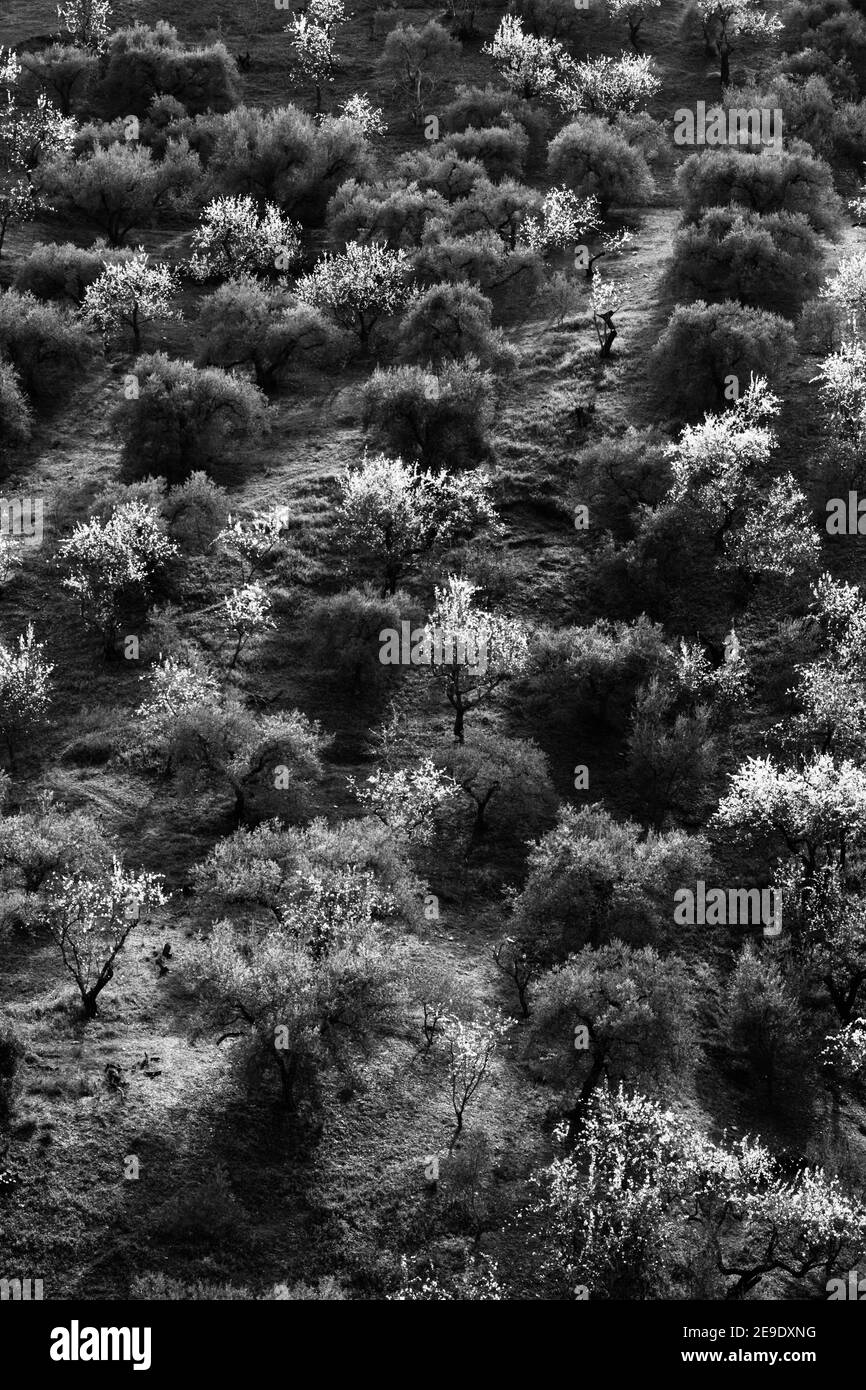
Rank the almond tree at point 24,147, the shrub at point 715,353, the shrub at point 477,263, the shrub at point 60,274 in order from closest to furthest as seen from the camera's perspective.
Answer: the shrub at point 715,353
the shrub at point 477,263
the shrub at point 60,274
the almond tree at point 24,147

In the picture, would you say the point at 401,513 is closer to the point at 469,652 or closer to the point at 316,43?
the point at 469,652

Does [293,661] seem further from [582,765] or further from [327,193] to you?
[327,193]

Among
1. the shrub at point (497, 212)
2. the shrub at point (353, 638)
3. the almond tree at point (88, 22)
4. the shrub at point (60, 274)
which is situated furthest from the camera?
the almond tree at point (88, 22)

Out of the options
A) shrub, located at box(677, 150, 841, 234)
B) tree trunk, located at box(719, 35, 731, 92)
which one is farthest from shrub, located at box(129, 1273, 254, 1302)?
tree trunk, located at box(719, 35, 731, 92)

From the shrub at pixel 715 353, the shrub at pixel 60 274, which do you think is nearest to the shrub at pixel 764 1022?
the shrub at pixel 715 353

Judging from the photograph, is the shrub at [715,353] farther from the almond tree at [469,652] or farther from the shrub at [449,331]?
the almond tree at [469,652]

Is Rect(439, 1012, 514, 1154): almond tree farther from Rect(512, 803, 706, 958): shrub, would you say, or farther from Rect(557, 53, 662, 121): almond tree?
Rect(557, 53, 662, 121): almond tree

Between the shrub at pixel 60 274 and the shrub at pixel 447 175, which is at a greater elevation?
the shrub at pixel 447 175

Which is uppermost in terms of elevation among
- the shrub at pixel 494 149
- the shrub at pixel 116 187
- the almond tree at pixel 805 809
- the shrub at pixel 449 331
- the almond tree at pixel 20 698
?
the shrub at pixel 494 149
